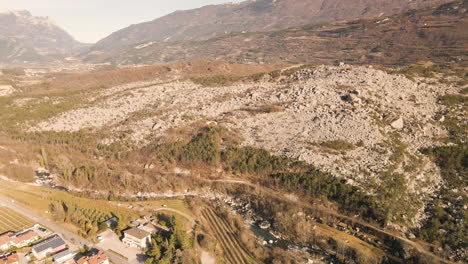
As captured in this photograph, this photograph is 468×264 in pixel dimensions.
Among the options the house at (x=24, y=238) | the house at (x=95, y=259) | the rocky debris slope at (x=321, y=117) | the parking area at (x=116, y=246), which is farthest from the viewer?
the rocky debris slope at (x=321, y=117)

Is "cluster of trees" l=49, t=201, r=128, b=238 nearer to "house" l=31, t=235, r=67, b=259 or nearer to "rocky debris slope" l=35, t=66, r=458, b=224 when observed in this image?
"house" l=31, t=235, r=67, b=259

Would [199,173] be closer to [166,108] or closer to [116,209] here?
[116,209]

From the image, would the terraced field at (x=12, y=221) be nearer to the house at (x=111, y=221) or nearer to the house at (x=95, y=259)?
the house at (x=111, y=221)

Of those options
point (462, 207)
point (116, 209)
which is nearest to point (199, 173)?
point (116, 209)

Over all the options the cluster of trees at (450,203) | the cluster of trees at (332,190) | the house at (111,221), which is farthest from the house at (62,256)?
Result: the cluster of trees at (450,203)

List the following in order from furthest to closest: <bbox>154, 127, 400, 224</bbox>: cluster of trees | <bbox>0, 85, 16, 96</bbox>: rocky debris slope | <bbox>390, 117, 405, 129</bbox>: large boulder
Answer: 1. <bbox>0, 85, 16, 96</bbox>: rocky debris slope
2. <bbox>390, 117, 405, 129</bbox>: large boulder
3. <bbox>154, 127, 400, 224</bbox>: cluster of trees

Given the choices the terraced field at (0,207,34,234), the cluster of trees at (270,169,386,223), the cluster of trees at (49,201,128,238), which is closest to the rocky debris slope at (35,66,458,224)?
the cluster of trees at (270,169,386,223)
